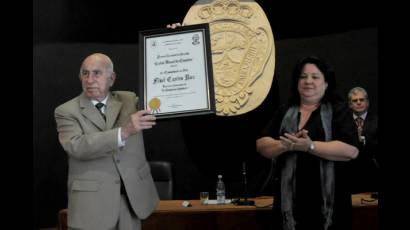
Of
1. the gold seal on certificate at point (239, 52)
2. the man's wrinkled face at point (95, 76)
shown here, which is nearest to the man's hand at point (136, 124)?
the man's wrinkled face at point (95, 76)

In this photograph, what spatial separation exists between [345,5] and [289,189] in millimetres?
2824

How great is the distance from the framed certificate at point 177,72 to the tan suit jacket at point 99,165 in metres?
0.17

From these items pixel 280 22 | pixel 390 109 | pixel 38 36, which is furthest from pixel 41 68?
pixel 390 109

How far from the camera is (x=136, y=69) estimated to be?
17.5 ft

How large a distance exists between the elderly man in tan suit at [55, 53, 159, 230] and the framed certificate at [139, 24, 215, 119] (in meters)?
0.14

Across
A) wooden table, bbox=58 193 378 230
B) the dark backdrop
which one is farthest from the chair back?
A: the dark backdrop

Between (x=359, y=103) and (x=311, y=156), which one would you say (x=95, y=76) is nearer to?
(x=311, y=156)

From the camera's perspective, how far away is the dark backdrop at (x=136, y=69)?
16.3 ft

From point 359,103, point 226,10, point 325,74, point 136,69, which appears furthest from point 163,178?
point 325,74

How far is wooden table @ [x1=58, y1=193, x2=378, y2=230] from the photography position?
3.56 metres

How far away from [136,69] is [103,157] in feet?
9.61

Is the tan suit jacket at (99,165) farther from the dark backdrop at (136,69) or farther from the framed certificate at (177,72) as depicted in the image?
the dark backdrop at (136,69)

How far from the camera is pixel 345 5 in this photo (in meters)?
5.01

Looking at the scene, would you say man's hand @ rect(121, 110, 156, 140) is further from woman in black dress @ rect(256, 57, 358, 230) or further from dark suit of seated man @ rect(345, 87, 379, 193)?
dark suit of seated man @ rect(345, 87, 379, 193)
